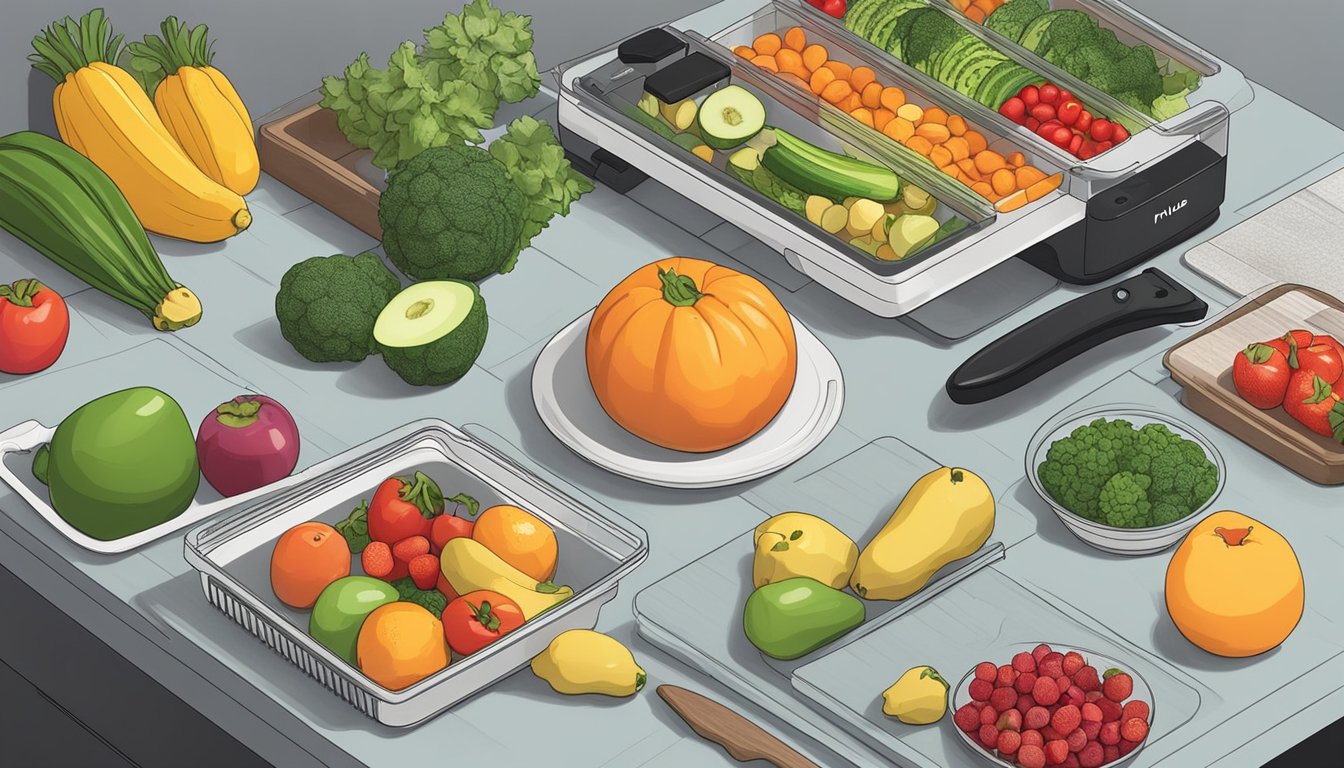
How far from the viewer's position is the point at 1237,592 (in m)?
2.87

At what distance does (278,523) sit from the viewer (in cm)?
297

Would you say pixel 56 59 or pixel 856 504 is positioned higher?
pixel 56 59

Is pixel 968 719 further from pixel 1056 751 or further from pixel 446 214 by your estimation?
pixel 446 214

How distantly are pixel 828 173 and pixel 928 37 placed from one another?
39 centimetres

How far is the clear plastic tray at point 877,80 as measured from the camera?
11.4 ft

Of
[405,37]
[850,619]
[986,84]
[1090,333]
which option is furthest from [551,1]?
[850,619]

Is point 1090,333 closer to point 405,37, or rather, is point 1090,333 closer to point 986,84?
point 986,84

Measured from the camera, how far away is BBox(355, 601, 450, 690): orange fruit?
8.99 ft

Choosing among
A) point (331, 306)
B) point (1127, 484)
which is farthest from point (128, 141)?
point (1127, 484)

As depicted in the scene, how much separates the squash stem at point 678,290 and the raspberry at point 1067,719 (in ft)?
2.33

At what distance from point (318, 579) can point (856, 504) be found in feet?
2.20

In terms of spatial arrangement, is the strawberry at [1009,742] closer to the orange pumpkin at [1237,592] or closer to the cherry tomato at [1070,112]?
the orange pumpkin at [1237,592]

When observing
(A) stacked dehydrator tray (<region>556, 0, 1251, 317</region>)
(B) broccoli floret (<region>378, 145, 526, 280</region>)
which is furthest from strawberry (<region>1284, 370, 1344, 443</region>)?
(B) broccoli floret (<region>378, 145, 526, 280</region>)

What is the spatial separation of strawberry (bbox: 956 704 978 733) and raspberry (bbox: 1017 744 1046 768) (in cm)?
7
